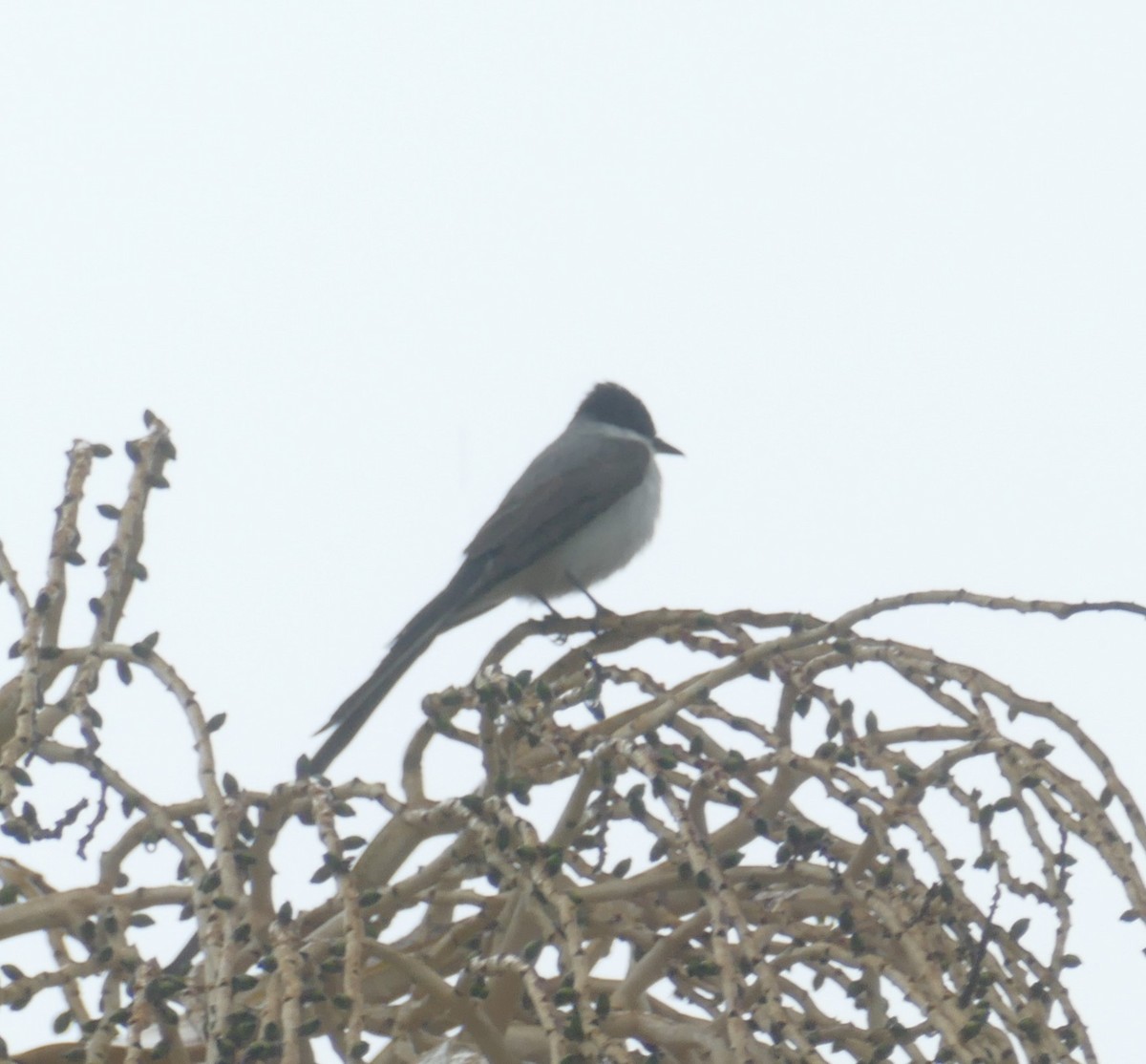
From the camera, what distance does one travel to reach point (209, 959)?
199 cm

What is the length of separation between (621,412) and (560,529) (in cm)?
133

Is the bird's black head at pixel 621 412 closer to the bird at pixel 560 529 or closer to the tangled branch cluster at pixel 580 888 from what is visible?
the bird at pixel 560 529

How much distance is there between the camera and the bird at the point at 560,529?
5430 mm

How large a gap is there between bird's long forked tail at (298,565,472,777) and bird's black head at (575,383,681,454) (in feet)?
5.63

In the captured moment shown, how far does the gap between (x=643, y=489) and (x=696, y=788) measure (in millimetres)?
4094

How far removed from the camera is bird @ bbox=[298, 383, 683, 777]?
5.43 meters

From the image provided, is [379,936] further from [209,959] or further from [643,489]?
[643,489]

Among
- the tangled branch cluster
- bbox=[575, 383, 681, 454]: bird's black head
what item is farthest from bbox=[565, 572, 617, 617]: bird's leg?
the tangled branch cluster

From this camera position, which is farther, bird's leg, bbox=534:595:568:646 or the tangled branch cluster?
bird's leg, bbox=534:595:568:646

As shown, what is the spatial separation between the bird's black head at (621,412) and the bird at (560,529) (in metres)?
0.03

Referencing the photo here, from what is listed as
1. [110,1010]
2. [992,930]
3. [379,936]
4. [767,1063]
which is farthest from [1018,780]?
[110,1010]

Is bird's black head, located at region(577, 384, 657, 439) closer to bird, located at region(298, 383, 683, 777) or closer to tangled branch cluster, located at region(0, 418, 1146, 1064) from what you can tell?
bird, located at region(298, 383, 683, 777)

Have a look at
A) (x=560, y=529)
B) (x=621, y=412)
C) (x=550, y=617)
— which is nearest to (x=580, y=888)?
(x=550, y=617)

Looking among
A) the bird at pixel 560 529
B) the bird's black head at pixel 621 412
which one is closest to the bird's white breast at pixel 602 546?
the bird at pixel 560 529
